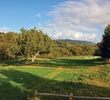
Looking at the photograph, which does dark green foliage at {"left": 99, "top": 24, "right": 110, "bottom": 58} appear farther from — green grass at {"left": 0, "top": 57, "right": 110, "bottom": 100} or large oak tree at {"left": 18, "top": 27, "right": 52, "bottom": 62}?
large oak tree at {"left": 18, "top": 27, "right": 52, "bottom": 62}

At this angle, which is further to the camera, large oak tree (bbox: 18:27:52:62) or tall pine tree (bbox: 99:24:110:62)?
large oak tree (bbox: 18:27:52:62)

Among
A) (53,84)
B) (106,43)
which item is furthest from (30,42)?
(53,84)

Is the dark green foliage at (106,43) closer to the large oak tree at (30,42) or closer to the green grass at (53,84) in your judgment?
the green grass at (53,84)

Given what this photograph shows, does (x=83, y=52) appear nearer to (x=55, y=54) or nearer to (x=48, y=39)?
(x=55, y=54)

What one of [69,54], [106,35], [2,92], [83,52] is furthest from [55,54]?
[2,92]

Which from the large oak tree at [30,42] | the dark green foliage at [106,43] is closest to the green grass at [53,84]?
the dark green foliage at [106,43]

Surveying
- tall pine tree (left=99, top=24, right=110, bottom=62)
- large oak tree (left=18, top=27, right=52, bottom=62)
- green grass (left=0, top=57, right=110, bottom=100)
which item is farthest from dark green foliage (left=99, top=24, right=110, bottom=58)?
large oak tree (left=18, top=27, right=52, bottom=62)

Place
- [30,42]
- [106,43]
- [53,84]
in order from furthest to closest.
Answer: [30,42] < [106,43] < [53,84]

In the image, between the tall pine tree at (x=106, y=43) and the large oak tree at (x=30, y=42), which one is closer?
the tall pine tree at (x=106, y=43)

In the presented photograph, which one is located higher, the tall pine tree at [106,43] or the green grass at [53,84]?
the tall pine tree at [106,43]

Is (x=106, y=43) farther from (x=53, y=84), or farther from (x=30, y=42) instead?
(x=30, y=42)

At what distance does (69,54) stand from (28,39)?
73089mm

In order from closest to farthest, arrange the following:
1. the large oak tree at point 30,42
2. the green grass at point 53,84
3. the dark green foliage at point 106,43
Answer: the green grass at point 53,84, the dark green foliage at point 106,43, the large oak tree at point 30,42

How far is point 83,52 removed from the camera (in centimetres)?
11294
